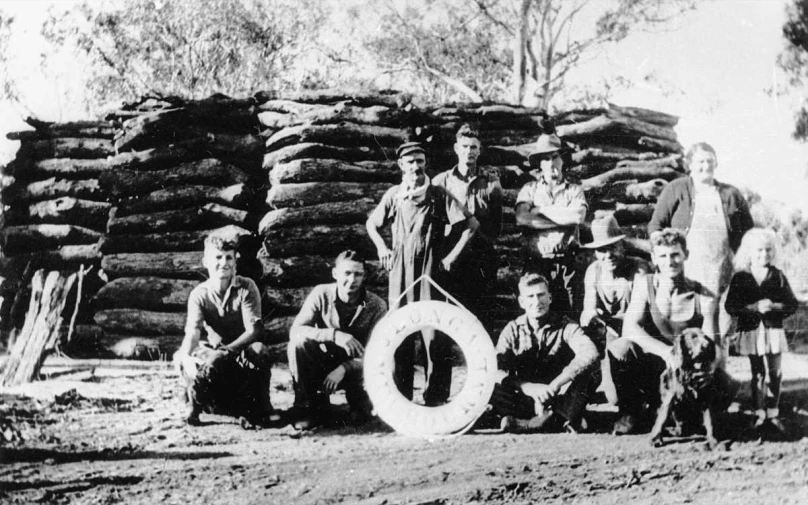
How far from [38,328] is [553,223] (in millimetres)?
3328

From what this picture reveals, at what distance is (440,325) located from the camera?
14.5ft

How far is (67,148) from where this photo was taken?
18.0ft

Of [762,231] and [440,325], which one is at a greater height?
[762,231]

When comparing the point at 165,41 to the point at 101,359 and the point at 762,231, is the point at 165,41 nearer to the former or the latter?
the point at 101,359

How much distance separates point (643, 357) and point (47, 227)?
4102 mm

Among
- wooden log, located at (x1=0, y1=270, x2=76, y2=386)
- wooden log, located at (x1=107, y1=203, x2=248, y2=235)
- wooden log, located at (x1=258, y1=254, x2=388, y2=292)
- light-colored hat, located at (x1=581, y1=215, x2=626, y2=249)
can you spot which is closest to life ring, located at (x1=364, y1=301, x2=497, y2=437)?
wooden log, located at (x1=258, y1=254, x2=388, y2=292)

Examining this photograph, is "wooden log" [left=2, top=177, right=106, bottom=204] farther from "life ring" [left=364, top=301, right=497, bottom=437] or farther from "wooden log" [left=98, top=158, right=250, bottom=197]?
"life ring" [left=364, top=301, right=497, bottom=437]

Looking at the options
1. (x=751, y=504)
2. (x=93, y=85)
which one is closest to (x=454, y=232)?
(x=751, y=504)

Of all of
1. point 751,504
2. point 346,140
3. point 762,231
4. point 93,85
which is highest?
point 93,85

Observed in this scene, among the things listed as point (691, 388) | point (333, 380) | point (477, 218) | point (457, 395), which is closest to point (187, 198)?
point (333, 380)

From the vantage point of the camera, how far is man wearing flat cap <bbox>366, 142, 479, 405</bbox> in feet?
14.7

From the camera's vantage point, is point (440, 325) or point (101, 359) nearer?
point (440, 325)

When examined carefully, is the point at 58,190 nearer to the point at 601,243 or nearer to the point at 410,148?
the point at 410,148

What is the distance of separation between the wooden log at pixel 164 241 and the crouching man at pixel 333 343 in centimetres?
73
